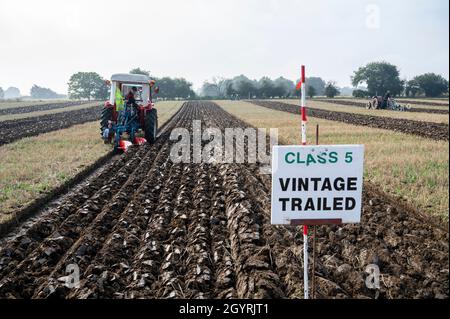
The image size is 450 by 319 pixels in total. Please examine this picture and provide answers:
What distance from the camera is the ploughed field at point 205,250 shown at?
13.3 ft

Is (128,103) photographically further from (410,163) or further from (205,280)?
(205,280)

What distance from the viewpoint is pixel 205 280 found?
4188 mm

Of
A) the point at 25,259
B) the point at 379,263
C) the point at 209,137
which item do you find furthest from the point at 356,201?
the point at 209,137

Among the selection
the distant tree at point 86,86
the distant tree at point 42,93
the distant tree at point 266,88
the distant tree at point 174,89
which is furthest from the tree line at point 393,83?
the distant tree at point 174,89

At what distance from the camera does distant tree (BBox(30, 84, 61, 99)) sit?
60.6 metres

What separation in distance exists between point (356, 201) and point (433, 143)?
9890 mm

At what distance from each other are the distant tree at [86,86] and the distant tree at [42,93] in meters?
34.3

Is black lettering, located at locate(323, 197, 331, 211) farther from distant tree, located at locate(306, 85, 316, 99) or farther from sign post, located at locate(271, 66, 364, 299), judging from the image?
distant tree, located at locate(306, 85, 316, 99)

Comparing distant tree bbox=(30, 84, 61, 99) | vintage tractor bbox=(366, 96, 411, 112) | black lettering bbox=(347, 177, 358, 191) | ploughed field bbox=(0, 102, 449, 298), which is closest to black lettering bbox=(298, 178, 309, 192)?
black lettering bbox=(347, 177, 358, 191)

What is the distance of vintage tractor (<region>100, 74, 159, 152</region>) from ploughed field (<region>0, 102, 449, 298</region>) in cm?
523

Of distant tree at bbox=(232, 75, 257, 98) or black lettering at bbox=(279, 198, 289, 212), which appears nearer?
black lettering at bbox=(279, 198, 289, 212)

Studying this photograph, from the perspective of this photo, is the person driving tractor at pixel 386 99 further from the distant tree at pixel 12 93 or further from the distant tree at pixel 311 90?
the distant tree at pixel 12 93

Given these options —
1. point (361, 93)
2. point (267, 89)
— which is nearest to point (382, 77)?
point (361, 93)

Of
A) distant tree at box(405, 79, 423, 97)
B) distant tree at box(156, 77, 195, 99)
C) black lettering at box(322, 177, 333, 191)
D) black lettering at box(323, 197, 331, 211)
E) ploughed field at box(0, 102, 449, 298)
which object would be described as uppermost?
distant tree at box(156, 77, 195, 99)
